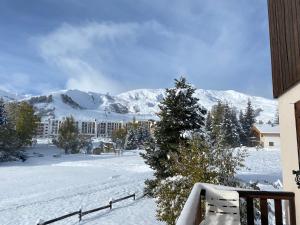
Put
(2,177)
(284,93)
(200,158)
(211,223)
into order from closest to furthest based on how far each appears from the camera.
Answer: (211,223) < (284,93) < (200,158) < (2,177)

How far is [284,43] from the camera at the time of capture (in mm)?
5680

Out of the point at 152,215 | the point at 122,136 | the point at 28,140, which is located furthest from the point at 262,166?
the point at 122,136

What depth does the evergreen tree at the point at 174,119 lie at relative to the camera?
20.6 metres

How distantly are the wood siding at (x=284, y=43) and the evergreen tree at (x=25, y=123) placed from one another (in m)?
61.9

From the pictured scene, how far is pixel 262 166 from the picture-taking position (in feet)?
123

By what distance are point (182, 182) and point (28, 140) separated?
60599mm

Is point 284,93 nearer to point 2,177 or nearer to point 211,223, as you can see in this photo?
point 211,223

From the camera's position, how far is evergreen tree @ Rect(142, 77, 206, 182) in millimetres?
20594

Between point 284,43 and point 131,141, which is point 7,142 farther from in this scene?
point 284,43

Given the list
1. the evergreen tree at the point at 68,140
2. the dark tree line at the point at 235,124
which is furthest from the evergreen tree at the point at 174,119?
the evergreen tree at the point at 68,140

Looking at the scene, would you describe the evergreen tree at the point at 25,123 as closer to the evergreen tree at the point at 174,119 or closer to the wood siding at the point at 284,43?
the evergreen tree at the point at 174,119

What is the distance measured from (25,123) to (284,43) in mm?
66790

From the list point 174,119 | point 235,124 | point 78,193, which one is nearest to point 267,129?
point 235,124

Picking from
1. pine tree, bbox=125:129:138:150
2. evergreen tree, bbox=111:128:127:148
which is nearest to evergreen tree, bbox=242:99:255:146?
pine tree, bbox=125:129:138:150
